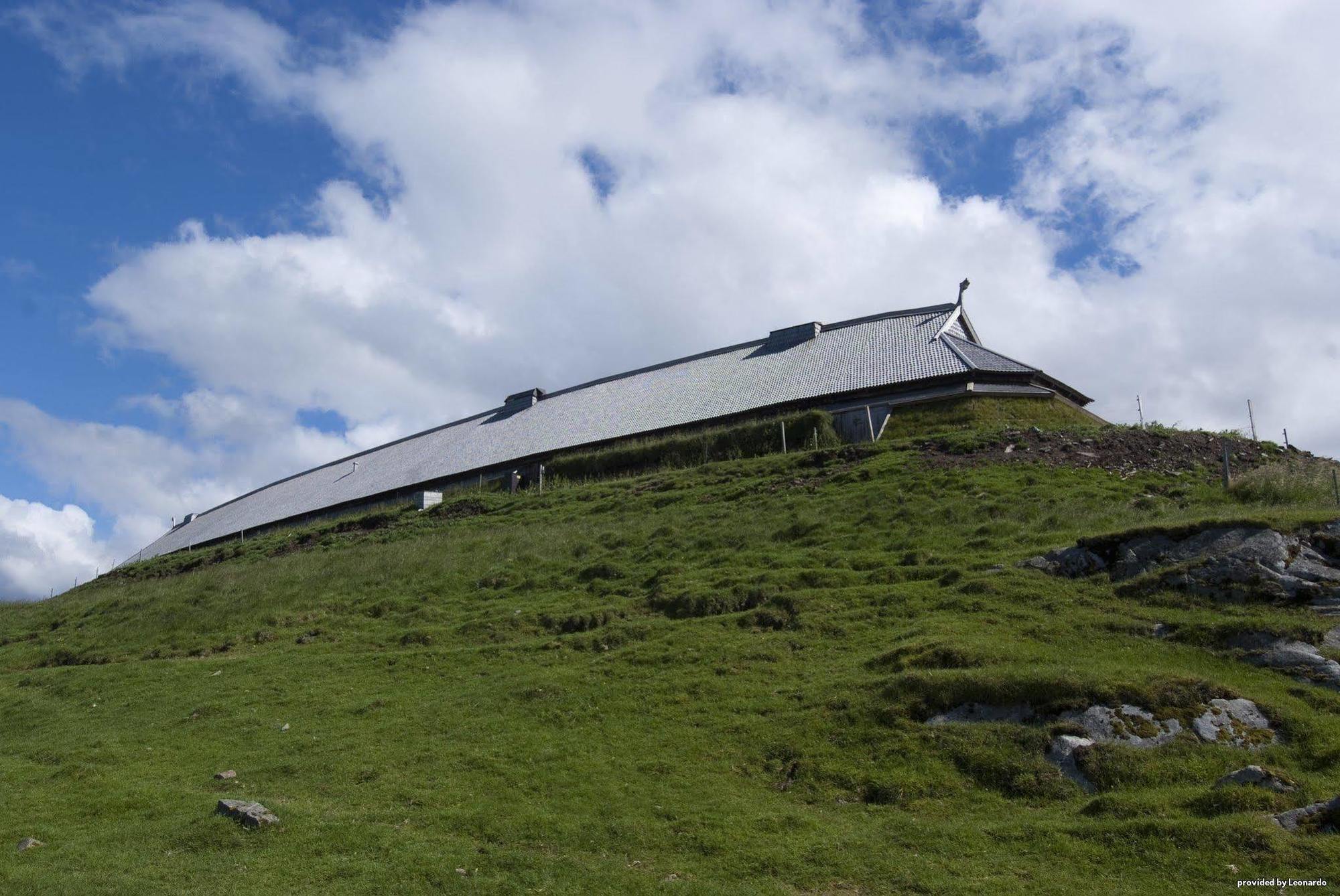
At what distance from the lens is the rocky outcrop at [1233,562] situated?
18078 millimetres

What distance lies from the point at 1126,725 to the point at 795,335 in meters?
44.3

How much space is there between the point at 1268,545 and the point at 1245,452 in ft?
55.5

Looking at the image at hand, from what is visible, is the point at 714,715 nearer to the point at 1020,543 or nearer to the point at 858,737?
the point at 858,737

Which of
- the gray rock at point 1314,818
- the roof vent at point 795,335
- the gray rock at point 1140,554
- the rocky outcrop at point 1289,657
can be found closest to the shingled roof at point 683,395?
the roof vent at point 795,335

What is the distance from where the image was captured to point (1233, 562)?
18953 millimetres

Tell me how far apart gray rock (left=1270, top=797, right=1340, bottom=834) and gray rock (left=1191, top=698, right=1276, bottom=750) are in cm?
200

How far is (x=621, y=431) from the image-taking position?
52.0 metres

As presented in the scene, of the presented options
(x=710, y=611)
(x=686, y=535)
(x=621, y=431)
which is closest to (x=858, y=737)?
(x=710, y=611)

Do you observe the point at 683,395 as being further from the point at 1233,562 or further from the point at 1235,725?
the point at 1235,725

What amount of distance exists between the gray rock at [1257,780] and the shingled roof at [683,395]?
31771mm

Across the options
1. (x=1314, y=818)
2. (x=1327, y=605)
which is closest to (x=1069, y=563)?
(x=1327, y=605)

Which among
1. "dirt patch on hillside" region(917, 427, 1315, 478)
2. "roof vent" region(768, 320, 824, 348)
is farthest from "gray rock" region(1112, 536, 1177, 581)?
"roof vent" region(768, 320, 824, 348)

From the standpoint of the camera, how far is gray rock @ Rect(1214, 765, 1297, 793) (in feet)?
40.9

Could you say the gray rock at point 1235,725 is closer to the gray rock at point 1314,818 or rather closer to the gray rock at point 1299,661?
the gray rock at point 1299,661
